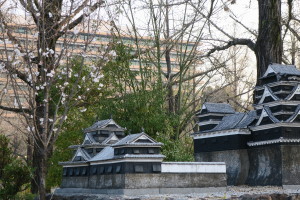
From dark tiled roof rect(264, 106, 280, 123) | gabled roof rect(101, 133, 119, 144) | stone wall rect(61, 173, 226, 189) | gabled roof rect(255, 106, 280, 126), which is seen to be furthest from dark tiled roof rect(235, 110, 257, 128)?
gabled roof rect(101, 133, 119, 144)

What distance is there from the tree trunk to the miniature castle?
29.6 ft

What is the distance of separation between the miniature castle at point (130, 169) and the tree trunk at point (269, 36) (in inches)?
355

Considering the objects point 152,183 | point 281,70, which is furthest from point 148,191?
point 281,70

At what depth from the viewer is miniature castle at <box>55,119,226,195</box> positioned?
65.9 ft

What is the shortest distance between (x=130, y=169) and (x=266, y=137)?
7.80 metres

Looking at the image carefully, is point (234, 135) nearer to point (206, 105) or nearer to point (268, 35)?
point (206, 105)

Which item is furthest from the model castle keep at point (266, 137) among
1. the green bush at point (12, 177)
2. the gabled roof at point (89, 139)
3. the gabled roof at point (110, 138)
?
the green bush at point (12, 177)

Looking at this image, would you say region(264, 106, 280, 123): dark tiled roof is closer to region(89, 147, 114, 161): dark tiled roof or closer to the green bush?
region(89, 147, 114, 161): dark tiled roof

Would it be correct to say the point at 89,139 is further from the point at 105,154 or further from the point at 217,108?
the point at 217,108

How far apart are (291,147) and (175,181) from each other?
6.23 meters

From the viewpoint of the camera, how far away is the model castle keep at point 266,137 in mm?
22875

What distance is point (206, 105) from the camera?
1116 inches

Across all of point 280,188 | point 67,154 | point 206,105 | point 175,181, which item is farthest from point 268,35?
point 67,154

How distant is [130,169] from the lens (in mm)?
20031
